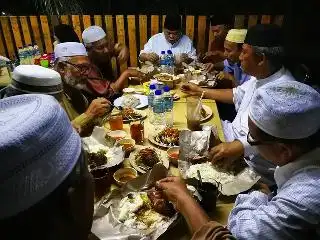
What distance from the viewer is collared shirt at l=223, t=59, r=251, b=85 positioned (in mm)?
4268

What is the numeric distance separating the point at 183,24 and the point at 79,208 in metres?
6.23

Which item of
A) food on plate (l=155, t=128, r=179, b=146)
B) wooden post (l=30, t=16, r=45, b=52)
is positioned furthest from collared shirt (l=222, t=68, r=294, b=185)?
wooden post (l=30, t=16, r=45, b=52)

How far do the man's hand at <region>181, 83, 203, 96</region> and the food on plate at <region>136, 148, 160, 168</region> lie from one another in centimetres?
166

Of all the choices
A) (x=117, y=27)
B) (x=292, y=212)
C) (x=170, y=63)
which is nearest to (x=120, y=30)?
(x=117, y=27)

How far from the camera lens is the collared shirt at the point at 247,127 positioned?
246cm

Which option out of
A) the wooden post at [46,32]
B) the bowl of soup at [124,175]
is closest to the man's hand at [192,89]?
the bowl of soup at [124,175]

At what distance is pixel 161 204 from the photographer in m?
1.67

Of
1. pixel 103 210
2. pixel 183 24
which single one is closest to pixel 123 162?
pixel 103 210

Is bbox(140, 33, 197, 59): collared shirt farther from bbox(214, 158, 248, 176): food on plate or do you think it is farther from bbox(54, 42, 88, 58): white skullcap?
bbox(214, 158, 248, 176): food on plate

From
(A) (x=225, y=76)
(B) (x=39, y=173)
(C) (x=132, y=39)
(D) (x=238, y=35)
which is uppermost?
(B) (x=39, y=173)

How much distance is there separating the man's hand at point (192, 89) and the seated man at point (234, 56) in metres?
0.67

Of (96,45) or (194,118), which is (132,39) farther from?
(194,118)

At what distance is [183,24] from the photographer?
6.59 metres

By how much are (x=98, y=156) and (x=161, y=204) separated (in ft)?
2.05
